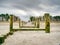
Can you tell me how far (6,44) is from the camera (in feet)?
16.1

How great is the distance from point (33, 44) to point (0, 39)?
96 centimetres

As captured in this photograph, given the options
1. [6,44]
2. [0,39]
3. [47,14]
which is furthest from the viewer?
[47,14]

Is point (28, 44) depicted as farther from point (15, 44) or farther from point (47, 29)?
point (47, 29)

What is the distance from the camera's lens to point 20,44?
16.2 feet

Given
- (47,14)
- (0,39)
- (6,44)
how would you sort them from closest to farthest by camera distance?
(0,39), (6,44), (47,14)

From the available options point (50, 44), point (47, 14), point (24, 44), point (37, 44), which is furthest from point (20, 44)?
point (47, 14)

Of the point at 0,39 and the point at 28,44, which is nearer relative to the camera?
the point at 0,39

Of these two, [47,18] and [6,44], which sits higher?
[47,18]

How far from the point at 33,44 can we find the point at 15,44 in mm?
497

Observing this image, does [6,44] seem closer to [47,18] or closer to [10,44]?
[10,44]

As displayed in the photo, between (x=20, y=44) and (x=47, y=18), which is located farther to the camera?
(x=47, y=18)

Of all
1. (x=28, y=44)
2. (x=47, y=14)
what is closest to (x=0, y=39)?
(x=28, y=44)

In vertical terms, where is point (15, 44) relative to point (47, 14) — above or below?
below

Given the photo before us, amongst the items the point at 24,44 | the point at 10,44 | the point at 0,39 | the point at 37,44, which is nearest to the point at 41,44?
the point at 37,44
